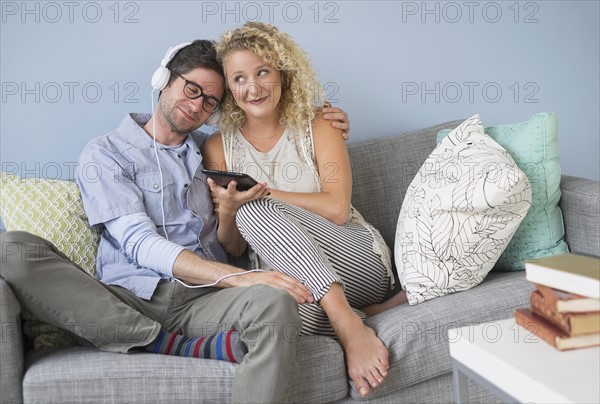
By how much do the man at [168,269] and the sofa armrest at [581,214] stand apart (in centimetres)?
70

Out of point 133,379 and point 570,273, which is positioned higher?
A: point 570,273

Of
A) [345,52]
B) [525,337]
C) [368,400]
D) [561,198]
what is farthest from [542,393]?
[345,52]

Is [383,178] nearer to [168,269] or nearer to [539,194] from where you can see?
[539,194]

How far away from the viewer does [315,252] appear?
1.93 m

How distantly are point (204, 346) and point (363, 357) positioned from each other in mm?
376

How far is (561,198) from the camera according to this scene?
223cm

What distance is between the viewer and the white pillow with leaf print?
195cm

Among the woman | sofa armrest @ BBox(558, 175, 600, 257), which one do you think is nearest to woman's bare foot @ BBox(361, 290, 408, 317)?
the woman

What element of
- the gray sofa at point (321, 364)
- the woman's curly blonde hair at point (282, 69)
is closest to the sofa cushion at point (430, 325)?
the gray sofa at point (321, 364)

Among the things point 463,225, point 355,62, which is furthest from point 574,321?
point 355,62

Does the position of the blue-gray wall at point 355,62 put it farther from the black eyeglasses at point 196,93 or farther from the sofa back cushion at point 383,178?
the black eyeglasses at point 196,93

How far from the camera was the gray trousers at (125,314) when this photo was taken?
161cm

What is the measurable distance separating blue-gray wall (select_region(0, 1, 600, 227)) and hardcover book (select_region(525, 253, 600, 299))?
1487 millimetres

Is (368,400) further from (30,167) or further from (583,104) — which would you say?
(583,104)
